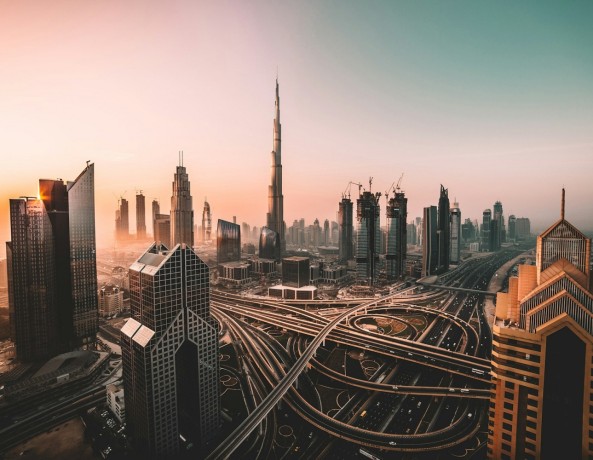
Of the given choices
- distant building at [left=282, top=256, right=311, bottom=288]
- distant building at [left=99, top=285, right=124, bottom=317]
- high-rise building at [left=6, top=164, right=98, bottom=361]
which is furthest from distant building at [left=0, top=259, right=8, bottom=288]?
distant building at [left=282, top=256, right=311, bottom=288]

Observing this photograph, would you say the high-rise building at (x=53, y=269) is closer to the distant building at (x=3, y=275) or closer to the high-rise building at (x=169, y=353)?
the high-rise building at (x=169, y=353)

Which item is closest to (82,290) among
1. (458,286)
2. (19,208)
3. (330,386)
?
(19,208)

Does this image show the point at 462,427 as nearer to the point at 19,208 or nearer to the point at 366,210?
the point at 19,208

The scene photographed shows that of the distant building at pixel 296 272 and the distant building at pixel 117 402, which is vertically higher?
the distant building at pixel 296 272

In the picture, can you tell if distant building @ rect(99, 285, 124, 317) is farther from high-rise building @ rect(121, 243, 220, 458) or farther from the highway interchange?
high-rise building @ rect(121, 243, 220, 458)

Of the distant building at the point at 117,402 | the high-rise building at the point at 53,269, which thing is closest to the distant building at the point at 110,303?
the high-rise building at the point at 53,269
